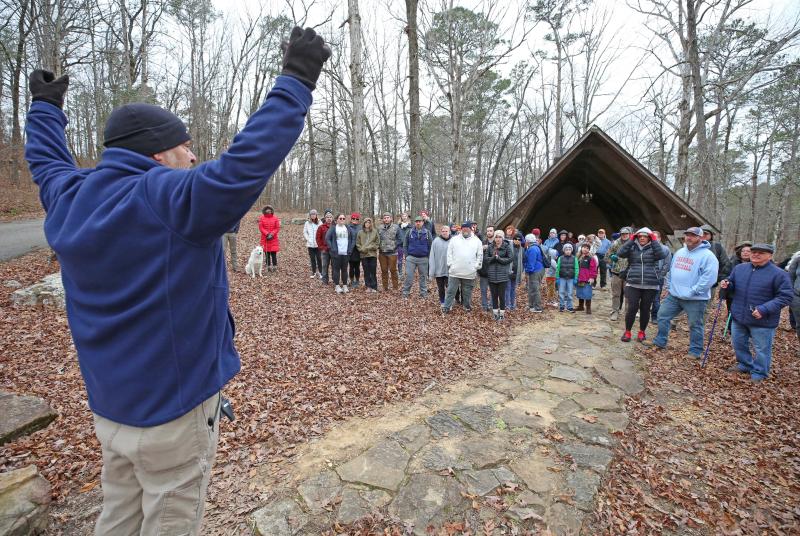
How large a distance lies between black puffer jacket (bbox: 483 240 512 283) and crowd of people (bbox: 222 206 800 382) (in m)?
0.02

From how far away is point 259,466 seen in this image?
334 centimetres

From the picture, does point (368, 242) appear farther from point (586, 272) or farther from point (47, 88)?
point (47, 88)

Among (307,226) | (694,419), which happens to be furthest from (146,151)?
(307,226)

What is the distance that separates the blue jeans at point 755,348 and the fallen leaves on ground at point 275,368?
11.2ft

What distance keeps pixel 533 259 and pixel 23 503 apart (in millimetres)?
8581

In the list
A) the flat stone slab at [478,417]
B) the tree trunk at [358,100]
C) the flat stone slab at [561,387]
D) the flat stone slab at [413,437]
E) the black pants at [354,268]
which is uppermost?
the tree trunk at [358,100]

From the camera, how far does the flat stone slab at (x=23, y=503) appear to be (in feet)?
7.82

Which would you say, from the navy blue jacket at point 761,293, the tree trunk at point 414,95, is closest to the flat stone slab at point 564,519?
the navy blue jacket at point 761,293

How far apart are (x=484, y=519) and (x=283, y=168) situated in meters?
34.3

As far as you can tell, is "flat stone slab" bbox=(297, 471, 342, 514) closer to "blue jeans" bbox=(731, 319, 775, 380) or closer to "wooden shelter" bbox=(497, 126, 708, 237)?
"blue jeans" bbox=(731, 319, 775, 380)

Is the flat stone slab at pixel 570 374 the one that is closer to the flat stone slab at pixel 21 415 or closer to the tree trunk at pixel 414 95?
the flat stone slab at pixel 21 415

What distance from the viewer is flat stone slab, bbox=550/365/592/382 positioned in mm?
5238

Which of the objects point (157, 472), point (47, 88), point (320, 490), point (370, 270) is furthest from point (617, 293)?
point (47, 88)

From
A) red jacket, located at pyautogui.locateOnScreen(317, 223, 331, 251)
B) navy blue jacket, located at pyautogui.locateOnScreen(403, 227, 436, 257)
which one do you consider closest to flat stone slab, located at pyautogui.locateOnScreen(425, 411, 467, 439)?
navy blue jacket, located at pyautogui.locateOnScreen(403, 227, 436, 257)
